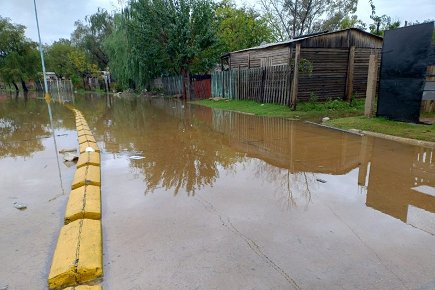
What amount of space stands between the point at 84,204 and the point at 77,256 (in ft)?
3.83

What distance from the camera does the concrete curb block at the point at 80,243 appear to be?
2551 millimetres

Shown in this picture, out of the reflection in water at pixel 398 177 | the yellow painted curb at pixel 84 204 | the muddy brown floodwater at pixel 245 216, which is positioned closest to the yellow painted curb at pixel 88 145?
the muddy brown floodwater at pixel 245 216

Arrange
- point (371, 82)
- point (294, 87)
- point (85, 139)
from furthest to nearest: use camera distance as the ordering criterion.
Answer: point (294, 87) → point (371, 82) → point (85, 139)

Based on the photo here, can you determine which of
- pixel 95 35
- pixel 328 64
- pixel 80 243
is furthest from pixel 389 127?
pixel 95 35

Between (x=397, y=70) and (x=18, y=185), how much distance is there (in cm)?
945

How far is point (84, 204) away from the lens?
3.83 m

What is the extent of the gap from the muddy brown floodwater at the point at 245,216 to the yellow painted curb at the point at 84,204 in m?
0.15

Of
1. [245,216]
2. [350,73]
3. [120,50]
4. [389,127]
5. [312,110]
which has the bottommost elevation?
[245,216]

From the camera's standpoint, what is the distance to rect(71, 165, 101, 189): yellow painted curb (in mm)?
4629

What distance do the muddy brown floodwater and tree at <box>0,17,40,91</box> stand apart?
39210mm

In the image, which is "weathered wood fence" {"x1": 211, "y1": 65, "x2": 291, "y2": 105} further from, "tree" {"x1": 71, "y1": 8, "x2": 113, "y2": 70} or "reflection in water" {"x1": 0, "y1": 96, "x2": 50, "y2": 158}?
"tree" {"x1": 71, "y1": 8, "x2": 113, "y2": 70}

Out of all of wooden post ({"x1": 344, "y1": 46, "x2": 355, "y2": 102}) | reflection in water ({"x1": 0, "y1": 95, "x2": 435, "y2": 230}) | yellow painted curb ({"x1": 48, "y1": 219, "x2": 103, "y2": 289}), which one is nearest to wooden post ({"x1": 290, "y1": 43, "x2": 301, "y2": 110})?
reflection in water ({"x1": 0, "y1": 95, "x2": 435, "y2": 230})

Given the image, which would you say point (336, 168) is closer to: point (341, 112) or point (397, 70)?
point (397, 70)

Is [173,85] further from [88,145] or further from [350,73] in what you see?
[88,145]
